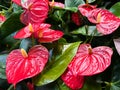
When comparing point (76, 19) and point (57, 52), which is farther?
point (76, 19)

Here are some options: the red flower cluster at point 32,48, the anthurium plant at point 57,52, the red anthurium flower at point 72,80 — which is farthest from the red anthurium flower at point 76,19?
the red anthurium flower at point 72,80

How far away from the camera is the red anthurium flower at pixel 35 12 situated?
743mm

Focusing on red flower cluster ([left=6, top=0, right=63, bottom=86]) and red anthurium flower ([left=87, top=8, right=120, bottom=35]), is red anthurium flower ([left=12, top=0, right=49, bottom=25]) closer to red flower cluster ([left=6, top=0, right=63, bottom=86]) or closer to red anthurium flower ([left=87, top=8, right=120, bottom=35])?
red flower cluster ([left=6, top=0, right=63, bottom=86])

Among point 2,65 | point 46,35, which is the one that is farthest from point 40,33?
point 2,65

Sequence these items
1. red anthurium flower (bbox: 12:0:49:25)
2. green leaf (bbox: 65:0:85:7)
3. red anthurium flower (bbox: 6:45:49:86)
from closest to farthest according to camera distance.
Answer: red anthurium flower (bbox: 6:45:49:86) < red anthurium flower (bbox: 12:0:49:25) < green leaf (bbox: 65:0:85:7)

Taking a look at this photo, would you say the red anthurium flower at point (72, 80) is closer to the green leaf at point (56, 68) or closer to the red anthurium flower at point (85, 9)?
the green leaf at point (56, 68)

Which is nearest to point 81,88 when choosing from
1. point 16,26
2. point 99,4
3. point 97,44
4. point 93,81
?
point 93,81

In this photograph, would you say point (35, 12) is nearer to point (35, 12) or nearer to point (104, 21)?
point (35, 12)

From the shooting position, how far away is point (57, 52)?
708mm

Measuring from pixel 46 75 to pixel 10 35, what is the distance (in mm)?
213

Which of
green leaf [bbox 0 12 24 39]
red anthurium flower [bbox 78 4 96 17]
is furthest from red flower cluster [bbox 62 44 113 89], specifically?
green leaf [bbox 0 12 24 39]

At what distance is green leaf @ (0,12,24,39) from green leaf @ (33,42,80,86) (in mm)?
184

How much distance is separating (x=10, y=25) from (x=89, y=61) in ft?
0.89

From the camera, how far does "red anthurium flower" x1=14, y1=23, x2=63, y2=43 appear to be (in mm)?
677
